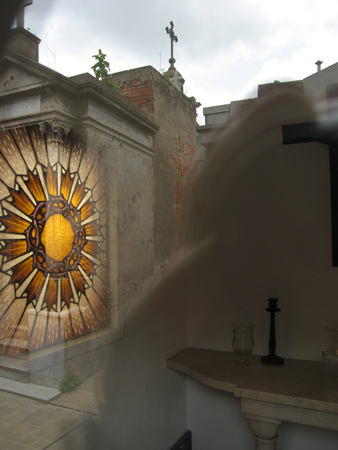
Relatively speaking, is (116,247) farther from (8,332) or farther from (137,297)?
(8,332)

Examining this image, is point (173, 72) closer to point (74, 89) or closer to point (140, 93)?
point (140, 93)

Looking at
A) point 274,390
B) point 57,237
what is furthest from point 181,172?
point 274,390

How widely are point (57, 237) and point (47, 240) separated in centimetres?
5

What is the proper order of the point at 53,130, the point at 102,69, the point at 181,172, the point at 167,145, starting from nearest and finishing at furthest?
the point at 53,130
the point at 102,69
the point at 167,145
the point at 181,172

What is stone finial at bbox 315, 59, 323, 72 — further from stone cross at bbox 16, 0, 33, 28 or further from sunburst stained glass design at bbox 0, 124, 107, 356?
stone cross at bbox 16, 0, 33, 28

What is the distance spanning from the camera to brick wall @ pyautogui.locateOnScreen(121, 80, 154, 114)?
6.14 ft

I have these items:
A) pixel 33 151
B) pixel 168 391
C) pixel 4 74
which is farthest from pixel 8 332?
pixel 168 391

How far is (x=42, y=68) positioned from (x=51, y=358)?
3.55 feet

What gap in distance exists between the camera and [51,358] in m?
1.35

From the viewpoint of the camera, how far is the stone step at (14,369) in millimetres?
1184

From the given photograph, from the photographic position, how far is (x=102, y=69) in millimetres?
1675

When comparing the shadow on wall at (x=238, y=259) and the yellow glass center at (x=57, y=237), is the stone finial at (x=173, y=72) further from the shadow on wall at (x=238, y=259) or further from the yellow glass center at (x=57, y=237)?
the yellow glass center at (x=57, y=237)

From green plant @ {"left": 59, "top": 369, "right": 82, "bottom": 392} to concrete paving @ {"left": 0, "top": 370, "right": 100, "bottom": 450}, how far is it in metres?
0.02

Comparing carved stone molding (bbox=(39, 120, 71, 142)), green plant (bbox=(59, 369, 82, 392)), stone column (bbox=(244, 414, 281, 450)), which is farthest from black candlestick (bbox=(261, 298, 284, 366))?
carved stone molding (bbox=(39, 120, 71, 142))
